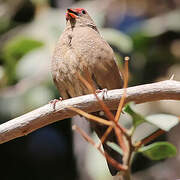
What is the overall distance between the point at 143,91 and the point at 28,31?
347 cm

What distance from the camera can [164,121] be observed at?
53.6 inches

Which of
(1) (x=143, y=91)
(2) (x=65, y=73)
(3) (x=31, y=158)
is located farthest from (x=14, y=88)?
(1) (x=143, y=91)

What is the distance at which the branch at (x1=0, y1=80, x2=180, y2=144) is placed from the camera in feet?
7.14

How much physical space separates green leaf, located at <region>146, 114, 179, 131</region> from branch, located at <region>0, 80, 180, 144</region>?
0.78 metres

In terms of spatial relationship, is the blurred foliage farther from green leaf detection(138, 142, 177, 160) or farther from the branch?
green leaf detection(138, 142, 177, 160)

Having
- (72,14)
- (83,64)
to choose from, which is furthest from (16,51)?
(83,64)

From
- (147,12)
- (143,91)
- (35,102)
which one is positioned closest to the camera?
(143,91)

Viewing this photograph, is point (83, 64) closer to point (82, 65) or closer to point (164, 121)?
point (82, 65)

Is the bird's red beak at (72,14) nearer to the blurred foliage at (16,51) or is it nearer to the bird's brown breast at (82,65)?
the bird's brown breast at (82,65)

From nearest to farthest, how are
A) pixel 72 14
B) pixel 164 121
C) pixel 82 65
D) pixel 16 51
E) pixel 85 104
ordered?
pixel 164 121, pixel 85 104, pixel 82 65, pixel 72 14, pixel 16 51

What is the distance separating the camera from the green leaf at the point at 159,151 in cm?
138

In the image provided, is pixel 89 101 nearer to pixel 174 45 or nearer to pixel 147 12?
pixel 174 45

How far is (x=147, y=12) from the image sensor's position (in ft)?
21.0

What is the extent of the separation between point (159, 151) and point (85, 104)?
0.88 meters
